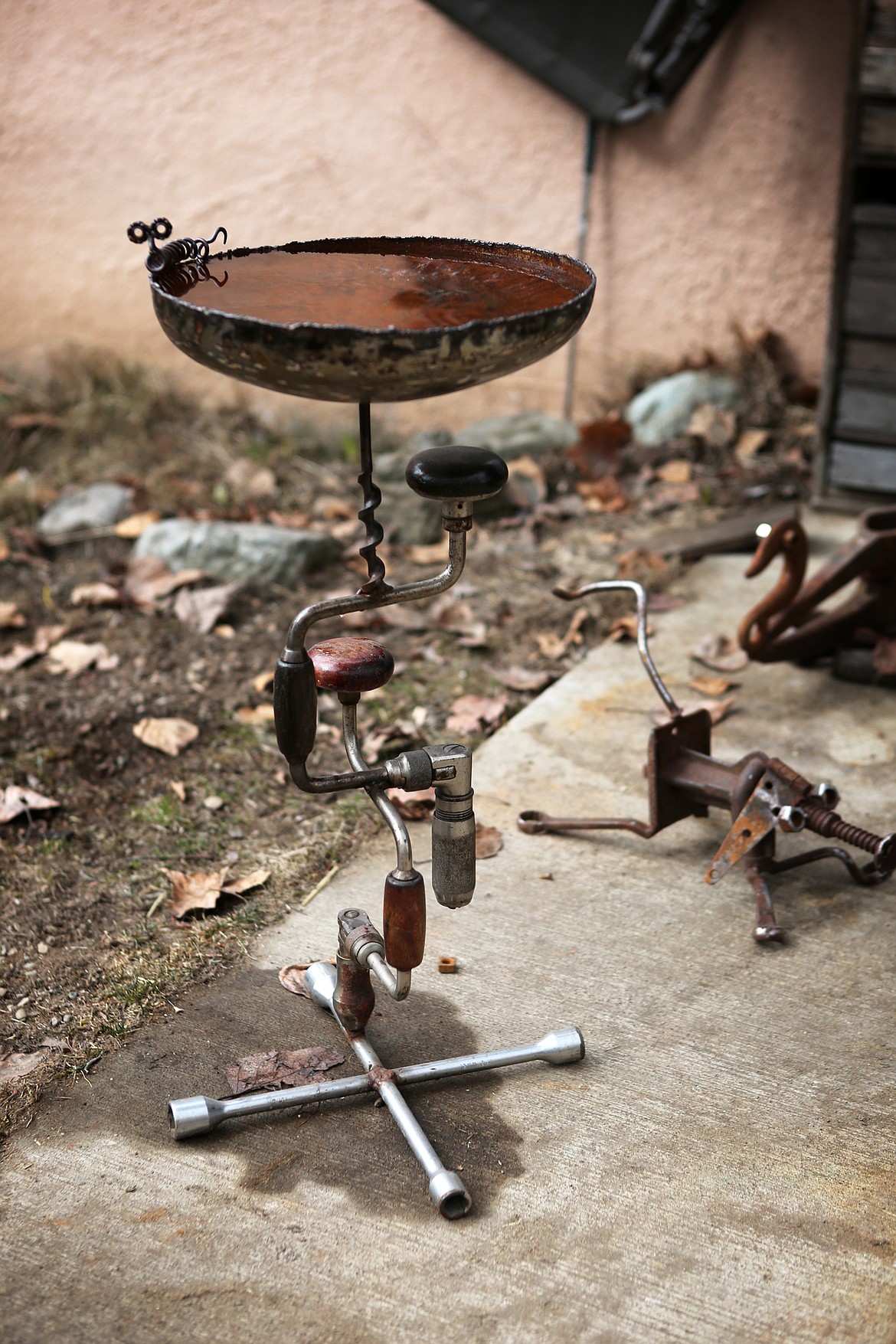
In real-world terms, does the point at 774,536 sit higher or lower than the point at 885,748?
higher

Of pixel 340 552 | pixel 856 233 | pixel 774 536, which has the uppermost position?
pixel 856 233

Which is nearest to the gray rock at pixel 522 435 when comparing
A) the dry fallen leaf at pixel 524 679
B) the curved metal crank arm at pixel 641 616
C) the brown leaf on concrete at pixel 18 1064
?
the dry fallen leaf at pixel 524 679

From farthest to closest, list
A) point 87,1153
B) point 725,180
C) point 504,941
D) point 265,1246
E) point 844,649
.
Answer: point 725,180, point 844,649, point 504,941, point 87,1153, point 265,1246

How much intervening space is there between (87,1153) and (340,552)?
9.35ft

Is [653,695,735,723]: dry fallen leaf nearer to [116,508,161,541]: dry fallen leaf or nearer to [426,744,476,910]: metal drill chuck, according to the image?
[426,744,476,910]: metal drill chuck

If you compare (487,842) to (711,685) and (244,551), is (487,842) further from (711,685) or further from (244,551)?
(244,551)

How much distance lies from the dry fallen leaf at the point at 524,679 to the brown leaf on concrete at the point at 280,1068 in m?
1.61

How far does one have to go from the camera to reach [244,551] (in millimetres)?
4473

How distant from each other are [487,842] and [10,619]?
6.87 feet

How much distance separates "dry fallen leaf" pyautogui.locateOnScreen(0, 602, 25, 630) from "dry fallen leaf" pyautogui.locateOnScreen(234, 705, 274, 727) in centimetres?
100

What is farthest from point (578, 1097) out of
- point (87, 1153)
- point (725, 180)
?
point (725, 180)

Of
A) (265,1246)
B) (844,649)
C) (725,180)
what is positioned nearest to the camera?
(265,1246)

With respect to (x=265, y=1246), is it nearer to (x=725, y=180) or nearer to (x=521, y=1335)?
(x=521, y=1335)

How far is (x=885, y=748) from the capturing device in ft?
11.0
